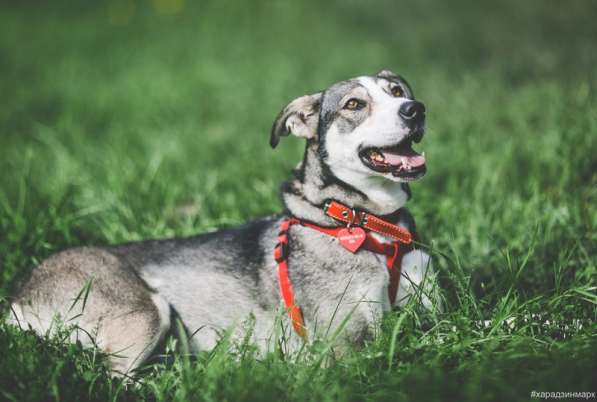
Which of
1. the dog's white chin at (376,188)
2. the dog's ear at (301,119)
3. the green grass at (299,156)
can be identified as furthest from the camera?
the dog's ear at (301,119)

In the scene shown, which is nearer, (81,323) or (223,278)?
(81,323)

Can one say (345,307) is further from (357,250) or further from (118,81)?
(118,81)

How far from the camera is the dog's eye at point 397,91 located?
3.30 m

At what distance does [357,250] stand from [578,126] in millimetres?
3037

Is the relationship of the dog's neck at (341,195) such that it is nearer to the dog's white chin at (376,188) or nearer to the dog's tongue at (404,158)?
the dog's white chin at (376,188)

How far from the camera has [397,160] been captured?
2.88 m

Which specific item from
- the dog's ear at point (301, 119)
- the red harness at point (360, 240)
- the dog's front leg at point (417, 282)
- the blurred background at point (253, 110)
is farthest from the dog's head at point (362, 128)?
the blurred background at point (253, 110)

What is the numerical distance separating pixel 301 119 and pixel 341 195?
62cm

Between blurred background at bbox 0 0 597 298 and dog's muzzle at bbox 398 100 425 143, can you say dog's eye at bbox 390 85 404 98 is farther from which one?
blurred background at bbox 0 0 597 298

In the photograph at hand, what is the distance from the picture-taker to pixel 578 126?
Result: 466cm

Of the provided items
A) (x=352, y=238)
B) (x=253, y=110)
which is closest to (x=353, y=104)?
(x=352, y=238)

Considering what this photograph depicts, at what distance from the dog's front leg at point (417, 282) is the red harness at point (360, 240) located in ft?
0.15

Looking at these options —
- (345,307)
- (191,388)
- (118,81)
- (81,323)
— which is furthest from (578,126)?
(118,81)

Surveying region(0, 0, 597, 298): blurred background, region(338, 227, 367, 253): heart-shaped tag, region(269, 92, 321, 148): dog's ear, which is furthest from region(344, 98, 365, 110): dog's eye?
region(0, 0, 597, 298): blurred background
